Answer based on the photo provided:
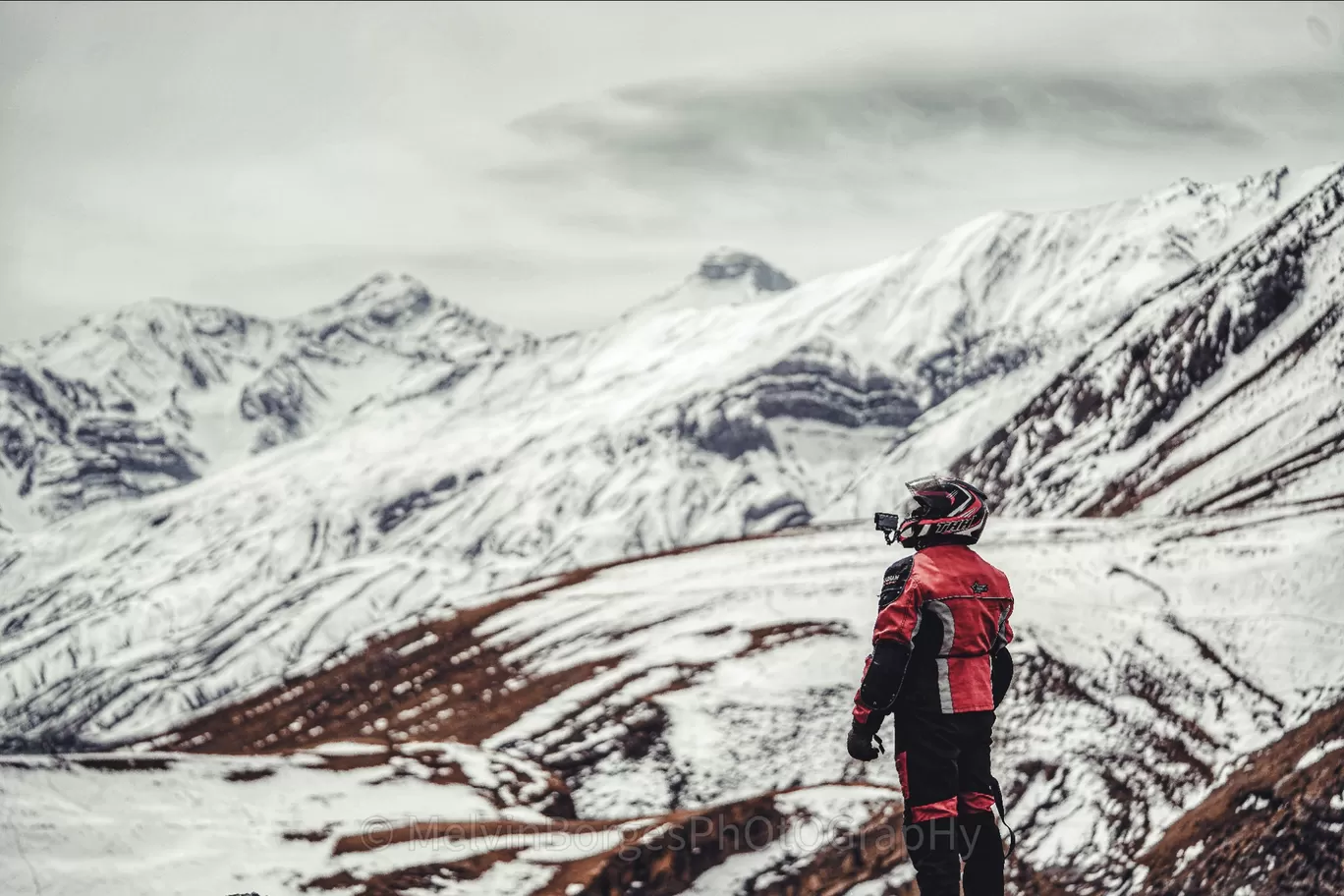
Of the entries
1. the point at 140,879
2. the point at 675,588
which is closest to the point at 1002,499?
the point at 675,588

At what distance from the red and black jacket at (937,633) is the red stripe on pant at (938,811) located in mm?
890

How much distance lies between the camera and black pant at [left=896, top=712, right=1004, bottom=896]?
11281mm

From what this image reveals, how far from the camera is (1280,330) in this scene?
15700 centimetres

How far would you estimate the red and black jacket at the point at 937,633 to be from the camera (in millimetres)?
11289

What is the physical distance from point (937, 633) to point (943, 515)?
1274mm

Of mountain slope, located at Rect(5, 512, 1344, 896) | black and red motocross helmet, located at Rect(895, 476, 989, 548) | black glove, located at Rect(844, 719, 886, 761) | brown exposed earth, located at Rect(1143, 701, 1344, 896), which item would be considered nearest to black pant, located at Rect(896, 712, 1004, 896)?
black glove, located at Rect(844, 719, 886, 761)

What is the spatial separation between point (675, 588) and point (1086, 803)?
2511 cm

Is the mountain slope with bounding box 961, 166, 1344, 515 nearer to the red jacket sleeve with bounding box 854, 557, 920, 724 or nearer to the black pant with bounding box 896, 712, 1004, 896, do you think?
the black pant with bounding box 896, 712, 1004, 896

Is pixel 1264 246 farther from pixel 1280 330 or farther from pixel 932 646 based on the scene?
pixel 932 646

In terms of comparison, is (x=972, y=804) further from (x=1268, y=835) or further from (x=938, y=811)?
(x=1268, y=835)

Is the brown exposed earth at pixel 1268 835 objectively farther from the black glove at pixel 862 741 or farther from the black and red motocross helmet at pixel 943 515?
the black glove at pixel 862 741

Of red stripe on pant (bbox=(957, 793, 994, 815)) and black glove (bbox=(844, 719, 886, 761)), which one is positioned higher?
black glove (bbox=(844, 719, 886, 761))

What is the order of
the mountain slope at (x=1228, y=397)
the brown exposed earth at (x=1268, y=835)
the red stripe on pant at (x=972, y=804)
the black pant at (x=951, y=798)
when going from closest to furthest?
the black pant at (x=951, y=798) → the red stripe on pant at (x=972, y=804) → the brown exposed earth at (x=1268, y=835) → the mountain slope at (x=1228, y=397)

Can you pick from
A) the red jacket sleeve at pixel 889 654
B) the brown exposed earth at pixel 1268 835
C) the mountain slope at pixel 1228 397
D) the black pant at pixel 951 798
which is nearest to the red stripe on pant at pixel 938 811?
the black pant at pixel 951 798
